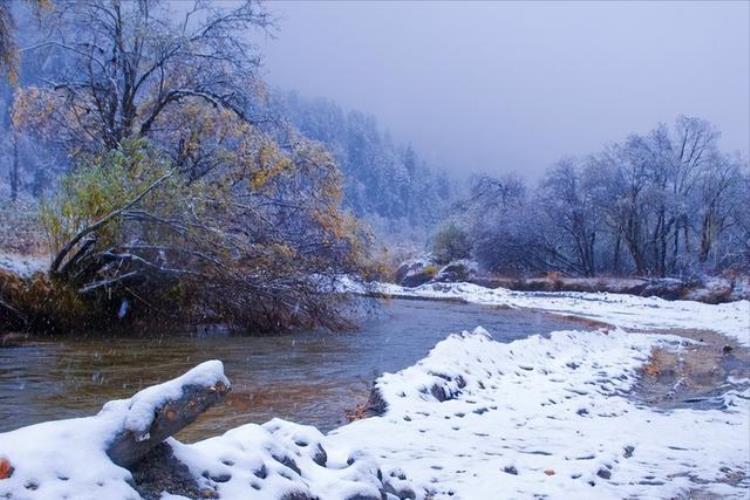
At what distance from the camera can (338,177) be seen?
55.0 ft

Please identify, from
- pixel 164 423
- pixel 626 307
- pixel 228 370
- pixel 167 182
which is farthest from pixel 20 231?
pixel 626 307

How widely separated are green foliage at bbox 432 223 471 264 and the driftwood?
47.7 m

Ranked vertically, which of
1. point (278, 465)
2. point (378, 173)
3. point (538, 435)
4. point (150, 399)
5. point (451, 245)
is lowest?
point (538, 435)

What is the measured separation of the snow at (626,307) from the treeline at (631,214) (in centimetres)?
1048

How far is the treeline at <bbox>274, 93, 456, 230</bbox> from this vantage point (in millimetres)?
107938

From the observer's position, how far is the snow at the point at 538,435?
4738 millimetres

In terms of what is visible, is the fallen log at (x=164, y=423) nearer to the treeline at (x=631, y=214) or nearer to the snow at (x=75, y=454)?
the snow at (x=75, y=454)

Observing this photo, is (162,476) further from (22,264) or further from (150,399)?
(22,264)

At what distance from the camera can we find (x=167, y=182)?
483 inches

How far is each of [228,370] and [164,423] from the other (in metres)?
6.30

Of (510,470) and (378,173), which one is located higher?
(378,173)

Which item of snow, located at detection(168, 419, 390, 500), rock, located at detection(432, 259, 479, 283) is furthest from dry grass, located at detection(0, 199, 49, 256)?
rock, located at detection(432, 259, 479, 283)

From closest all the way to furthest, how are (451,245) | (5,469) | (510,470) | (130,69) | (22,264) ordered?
1. (5,469)
2. (510,470)
3. (22,264)
4. (130,69)
5. (451,245)

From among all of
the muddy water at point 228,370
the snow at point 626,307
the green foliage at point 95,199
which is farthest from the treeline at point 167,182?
the snow at point 626,307
